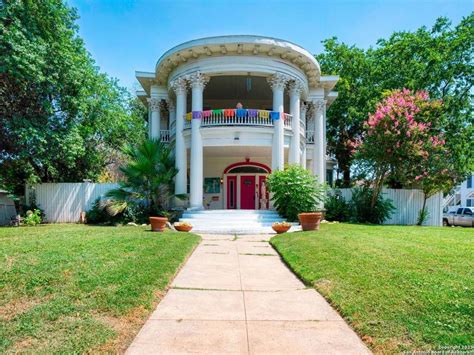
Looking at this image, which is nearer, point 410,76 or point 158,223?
point 158,223

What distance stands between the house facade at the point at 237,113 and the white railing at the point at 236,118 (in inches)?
2.0

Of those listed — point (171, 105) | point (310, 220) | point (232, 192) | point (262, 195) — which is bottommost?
point (310, 220)

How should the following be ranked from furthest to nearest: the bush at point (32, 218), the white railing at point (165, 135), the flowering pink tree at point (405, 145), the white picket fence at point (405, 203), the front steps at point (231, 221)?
the white railing at point (165, 135) < the white picket fence at point (405, 203) < the bush at point (32, 218) < the flowering pink tree at point (405, 145) < the front steps at point (231, 221)

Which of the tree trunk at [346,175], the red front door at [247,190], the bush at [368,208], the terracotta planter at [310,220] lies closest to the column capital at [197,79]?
the red front door at [247,190]

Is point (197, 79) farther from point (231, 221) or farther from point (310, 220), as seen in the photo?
point (310, 220)

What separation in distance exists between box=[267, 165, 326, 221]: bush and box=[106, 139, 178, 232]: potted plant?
547 cm

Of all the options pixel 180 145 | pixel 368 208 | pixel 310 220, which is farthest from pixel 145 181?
pixel 368 208

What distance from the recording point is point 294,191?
14852mm

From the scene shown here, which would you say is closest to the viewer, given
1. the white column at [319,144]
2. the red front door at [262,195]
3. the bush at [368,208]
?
the bush at [368,208]

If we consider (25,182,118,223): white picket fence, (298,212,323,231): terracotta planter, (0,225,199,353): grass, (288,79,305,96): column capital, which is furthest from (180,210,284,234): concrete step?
(288,79,305,96): column capital

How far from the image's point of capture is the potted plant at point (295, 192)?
14812 millimetres

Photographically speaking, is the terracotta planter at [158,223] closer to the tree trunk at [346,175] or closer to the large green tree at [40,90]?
the large green tree at [40,90]

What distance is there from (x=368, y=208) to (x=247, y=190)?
7.20 meters

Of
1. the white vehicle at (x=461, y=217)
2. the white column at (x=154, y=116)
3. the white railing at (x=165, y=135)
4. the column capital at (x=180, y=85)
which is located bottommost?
the white vehicle at (x=461, y=217)
